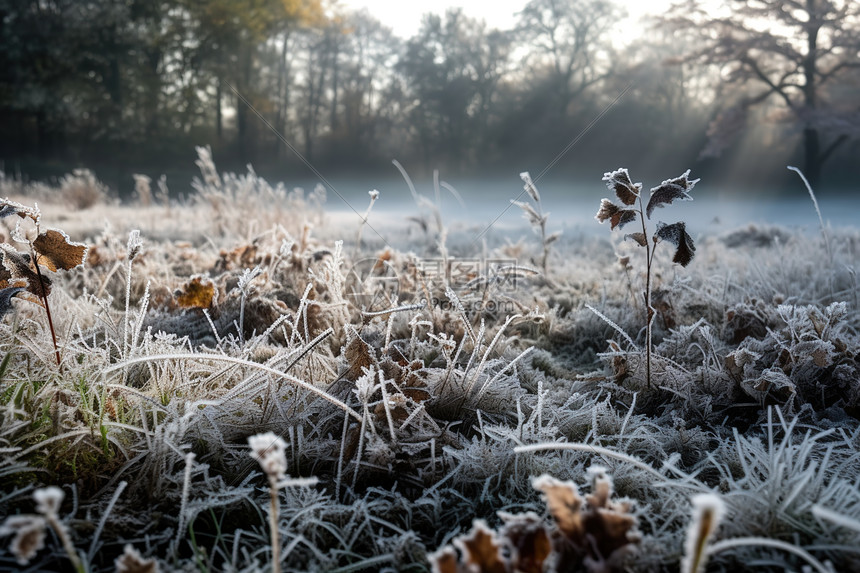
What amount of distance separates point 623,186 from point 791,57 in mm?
15366

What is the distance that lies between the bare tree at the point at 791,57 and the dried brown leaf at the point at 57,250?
611 inches

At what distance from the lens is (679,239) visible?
55.9 inches

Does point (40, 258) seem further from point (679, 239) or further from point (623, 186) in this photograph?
point (679, 239)

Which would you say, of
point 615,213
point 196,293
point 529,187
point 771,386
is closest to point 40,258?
point 196,293

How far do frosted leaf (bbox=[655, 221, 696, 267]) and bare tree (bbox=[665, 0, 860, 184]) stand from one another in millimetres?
14701

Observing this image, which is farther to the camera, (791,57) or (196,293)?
(791,57)

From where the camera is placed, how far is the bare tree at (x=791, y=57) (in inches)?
484

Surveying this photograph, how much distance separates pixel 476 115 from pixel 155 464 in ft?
66.0

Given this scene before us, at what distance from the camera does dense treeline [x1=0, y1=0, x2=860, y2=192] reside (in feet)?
50.3

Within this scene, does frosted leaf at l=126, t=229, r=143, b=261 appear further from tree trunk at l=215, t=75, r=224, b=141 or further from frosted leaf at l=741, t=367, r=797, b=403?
tree trunk at l=215, t=75, r=224, b=141

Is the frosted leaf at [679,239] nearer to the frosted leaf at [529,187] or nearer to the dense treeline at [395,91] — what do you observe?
the frosted leaf at [529,187]

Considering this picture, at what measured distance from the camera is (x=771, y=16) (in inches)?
493

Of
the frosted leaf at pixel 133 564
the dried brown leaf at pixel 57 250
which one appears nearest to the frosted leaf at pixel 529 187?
the dried brown leaf at pixel 57 250

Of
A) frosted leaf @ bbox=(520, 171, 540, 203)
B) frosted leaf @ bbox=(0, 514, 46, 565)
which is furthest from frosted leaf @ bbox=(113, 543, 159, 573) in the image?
frosted leaf @ bbox=(520, 171, 540, 203)
